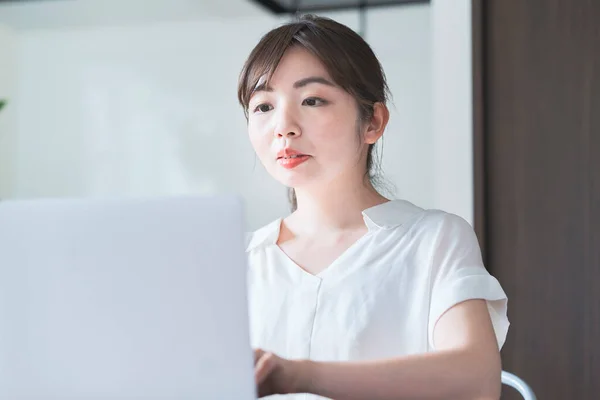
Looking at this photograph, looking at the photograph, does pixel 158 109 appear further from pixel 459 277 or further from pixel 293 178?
pixel 459 277

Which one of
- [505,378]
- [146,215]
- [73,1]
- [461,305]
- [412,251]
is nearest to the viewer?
[146,215]

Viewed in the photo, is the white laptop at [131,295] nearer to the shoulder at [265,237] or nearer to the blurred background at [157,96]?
the shoulder at [265,237]

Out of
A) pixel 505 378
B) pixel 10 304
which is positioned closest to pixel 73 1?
pixel 505 378

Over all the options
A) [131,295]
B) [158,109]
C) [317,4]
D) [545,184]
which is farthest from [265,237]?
[158,109]

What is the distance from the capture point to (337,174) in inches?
46.8

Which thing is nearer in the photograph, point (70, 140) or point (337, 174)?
point (337, 174)

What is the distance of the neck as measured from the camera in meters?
1.21

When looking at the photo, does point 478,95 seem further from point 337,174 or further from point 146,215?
point 146,215

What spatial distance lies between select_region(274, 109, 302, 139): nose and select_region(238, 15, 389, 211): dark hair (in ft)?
0.19

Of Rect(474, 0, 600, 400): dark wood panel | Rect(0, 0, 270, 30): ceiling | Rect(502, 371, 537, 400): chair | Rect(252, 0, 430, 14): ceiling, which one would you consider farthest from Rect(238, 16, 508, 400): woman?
Rect(0, 0, 270, 30): ceiling

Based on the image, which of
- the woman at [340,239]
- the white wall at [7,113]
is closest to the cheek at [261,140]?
the woman at [340,239]

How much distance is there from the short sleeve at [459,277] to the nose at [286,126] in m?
0.24

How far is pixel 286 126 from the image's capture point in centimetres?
112

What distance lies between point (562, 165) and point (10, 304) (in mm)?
2057
